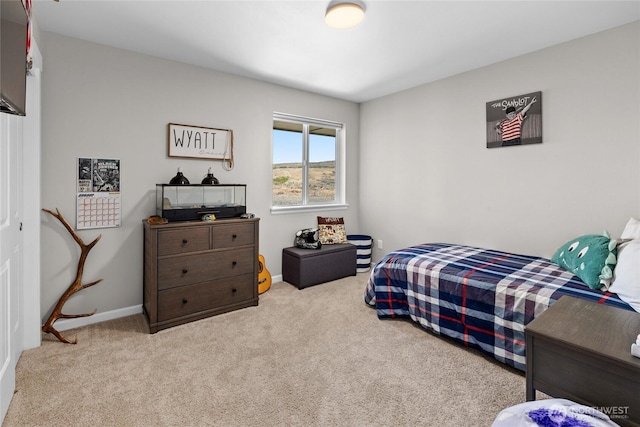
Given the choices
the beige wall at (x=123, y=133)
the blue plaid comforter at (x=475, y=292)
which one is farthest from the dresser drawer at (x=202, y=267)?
the blue plaid comforter at (x=475, y=292)

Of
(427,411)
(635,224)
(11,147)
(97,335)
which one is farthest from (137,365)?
(635,224)

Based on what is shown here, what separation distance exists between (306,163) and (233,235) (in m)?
1.71

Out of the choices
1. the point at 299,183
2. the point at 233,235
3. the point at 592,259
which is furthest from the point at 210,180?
the point at 592,259

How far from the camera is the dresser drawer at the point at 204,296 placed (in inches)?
108

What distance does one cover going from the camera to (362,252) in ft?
14.6

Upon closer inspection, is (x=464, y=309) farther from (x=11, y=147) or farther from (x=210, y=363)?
(x=11, y=147)

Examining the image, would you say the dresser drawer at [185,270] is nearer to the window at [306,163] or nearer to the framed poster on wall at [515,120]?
the window at [306,163]

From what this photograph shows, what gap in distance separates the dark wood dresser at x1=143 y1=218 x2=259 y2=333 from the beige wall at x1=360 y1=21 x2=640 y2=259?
7.06ft

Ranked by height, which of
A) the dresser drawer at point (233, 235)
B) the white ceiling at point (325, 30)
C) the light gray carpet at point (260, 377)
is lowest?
the light gray carpet at point (260, 377)

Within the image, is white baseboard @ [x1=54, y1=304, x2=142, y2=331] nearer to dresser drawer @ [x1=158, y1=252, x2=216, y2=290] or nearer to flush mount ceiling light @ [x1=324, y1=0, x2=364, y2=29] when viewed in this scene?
dresser drawer @ [x1=158, y1=252, x2=216, y2=290]

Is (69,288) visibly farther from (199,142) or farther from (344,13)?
(344,13)

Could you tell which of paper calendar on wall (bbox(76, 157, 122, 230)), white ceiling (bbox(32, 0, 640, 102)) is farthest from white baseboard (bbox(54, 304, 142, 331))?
white ceiling (bbox(32, 0, 640, 102))

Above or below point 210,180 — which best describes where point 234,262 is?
below

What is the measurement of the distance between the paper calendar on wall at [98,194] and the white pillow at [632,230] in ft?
13.5
